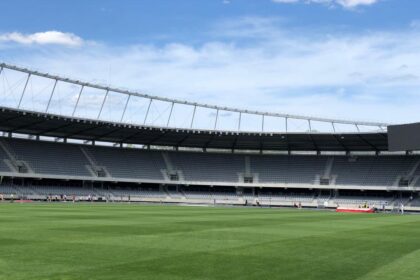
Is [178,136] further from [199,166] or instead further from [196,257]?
[196,257]

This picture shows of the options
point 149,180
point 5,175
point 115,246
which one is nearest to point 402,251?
point 115,246

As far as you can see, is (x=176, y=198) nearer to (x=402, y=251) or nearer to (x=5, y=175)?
(x=5, y=175)

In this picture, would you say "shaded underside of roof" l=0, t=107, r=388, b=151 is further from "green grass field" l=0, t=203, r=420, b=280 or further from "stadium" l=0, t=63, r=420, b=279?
"green grass field" l=0, t=203, r=420, b=280

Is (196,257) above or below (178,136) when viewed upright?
below

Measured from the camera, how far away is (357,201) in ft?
268

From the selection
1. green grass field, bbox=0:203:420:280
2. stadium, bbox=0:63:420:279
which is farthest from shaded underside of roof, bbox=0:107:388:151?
green grass field, bbox=0:203:420:280

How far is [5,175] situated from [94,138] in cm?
1809

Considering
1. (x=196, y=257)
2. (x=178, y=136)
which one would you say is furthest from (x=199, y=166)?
(x=196, y=257)

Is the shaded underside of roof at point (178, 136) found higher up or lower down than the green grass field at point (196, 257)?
higher up

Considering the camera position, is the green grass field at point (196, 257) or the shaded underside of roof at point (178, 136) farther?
the shaded underside of roof at point (178, 136)

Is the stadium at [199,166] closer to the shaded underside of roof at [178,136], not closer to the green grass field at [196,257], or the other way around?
the shaded underside of roof at [178,136]

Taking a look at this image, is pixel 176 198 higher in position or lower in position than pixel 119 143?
lower

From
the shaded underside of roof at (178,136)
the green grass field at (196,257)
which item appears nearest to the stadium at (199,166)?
the shaded underside of roof at (178,136)

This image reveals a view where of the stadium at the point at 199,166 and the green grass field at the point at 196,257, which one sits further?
the stadium at the point at 199,166
